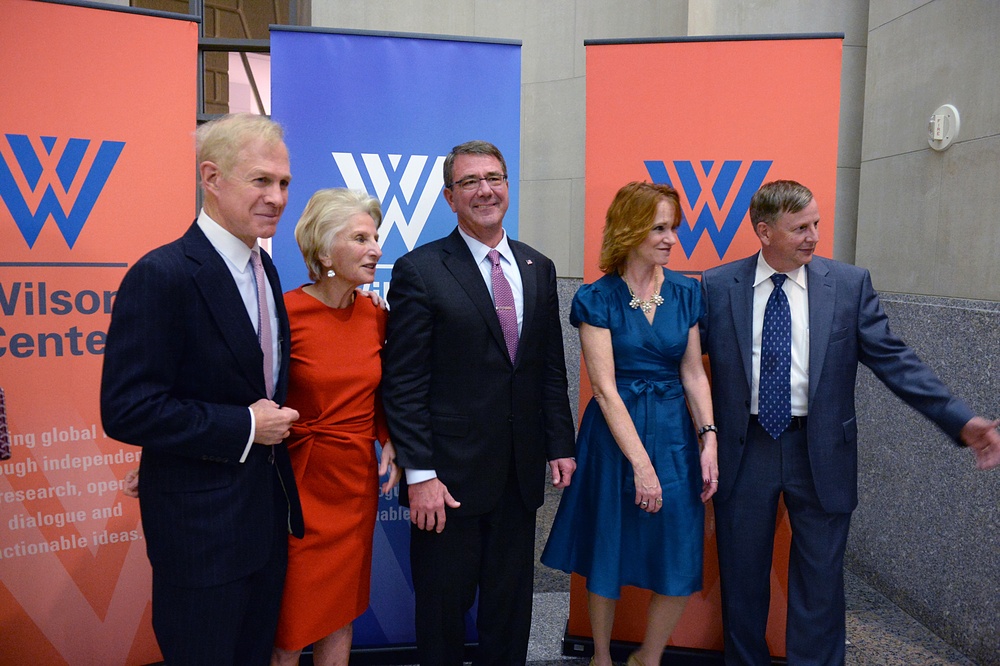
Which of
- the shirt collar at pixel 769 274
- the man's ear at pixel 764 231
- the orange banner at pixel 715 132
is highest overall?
the orange banner at pixel 715 132

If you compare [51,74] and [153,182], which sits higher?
[51,74]

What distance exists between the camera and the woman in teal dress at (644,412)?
234cm

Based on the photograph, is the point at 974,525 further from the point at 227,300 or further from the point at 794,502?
the point at 227,300

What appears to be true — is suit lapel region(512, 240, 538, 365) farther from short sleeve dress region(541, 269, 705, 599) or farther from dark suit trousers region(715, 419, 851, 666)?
dark suit trousers region(715, 419, 851, 666)

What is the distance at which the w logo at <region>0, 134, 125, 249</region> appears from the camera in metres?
2.48

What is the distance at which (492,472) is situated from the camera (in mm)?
2158

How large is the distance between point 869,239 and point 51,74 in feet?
12.7

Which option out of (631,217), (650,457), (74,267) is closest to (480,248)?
(631,217)

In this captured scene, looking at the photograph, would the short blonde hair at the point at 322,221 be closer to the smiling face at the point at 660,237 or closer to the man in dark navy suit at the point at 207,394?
the man in dark navy suit at the point at 207,394

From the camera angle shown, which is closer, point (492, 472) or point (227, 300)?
point (227, 300)

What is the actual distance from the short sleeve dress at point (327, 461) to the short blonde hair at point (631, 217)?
2.88 ft

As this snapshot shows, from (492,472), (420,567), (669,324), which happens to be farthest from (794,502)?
(420,567)

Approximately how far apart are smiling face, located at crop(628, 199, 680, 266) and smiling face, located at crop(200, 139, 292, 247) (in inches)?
46.9

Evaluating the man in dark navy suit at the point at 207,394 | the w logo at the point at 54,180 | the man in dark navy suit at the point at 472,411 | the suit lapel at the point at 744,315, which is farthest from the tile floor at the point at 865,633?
the w logo at the point at 54,180
